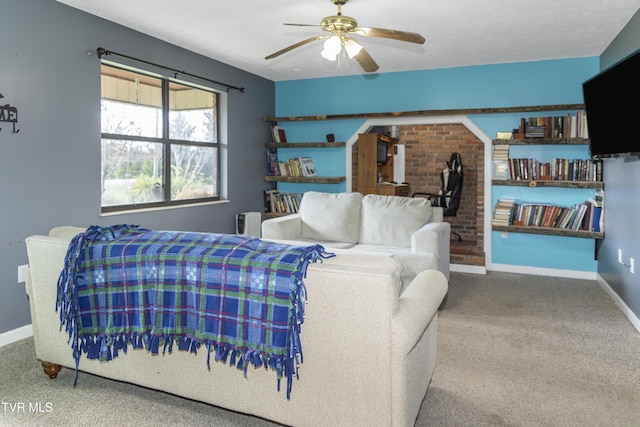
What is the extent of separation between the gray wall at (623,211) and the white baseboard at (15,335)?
4406 mm

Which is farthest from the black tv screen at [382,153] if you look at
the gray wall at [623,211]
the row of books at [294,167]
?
the gray wall at [623,211]

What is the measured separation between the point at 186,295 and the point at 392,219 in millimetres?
2716

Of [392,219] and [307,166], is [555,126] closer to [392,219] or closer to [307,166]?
[392,219]

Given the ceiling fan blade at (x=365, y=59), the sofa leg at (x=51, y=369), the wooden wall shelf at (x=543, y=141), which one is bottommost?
the sofa leg at (x=51, y=369)

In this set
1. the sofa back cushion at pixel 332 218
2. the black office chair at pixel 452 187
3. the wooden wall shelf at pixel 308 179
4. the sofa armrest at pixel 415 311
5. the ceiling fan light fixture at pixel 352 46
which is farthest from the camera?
the black office chair at pixel 452 187

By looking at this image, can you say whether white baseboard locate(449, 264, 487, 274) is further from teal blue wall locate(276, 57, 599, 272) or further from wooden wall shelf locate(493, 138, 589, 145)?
wooden wall shelf locate(493, 138, 589, 145)

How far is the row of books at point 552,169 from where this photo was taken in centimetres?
482

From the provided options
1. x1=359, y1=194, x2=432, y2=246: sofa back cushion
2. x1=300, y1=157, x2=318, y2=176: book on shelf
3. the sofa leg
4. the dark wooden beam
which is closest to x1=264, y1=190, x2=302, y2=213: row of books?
x1=300, y1=157, x2=318, y2=176: book on shelf

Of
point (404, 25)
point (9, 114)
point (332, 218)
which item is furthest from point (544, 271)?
point (9, 114)

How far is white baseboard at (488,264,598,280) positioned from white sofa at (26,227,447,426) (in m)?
3.56

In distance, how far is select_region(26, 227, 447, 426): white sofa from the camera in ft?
5.52

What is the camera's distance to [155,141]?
4.52 metres

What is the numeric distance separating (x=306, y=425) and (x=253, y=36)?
3.54 meters

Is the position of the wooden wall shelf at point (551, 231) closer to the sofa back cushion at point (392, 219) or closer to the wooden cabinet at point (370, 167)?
the sofa back cushion at point (392, 219)
